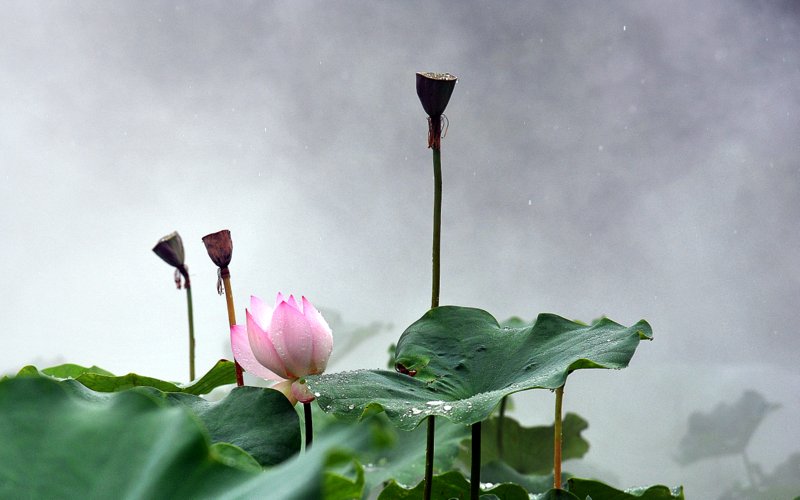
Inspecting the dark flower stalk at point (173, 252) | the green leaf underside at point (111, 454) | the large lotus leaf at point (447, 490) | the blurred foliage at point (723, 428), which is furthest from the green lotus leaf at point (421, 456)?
the blurred foliage at point (723, 428)

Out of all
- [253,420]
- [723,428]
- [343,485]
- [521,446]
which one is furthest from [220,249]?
[723,428]

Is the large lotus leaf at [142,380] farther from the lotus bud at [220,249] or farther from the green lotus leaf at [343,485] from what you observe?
the green lotus leaf at [343,485]

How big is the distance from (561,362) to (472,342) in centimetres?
9

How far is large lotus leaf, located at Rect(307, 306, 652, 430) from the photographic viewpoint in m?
0.40

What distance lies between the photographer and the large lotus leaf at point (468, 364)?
404 millimetres

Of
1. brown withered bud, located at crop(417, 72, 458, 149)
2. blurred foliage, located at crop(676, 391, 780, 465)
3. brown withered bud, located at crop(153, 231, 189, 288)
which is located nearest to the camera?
brown withered bud, located at crop(417, 72, 458, 149)

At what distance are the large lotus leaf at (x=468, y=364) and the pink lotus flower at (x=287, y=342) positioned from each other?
1 cm

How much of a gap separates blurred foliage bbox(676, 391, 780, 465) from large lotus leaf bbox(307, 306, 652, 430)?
1.70 m

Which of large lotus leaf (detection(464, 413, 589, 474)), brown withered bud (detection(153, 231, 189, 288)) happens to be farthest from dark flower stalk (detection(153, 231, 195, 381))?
large lotus leaf (detection(464, 413, 589, 474))

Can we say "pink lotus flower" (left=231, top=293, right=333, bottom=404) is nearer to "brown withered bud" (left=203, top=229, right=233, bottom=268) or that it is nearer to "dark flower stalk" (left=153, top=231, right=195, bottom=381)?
"brown withered bud" (left=203, top=229, right=233, bottom=268)

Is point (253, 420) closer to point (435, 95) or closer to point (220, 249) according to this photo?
point (220, 249)

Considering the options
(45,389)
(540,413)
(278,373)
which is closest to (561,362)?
(278,373)

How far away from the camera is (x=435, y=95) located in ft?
1.64

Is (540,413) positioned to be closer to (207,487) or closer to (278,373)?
(278,373)
